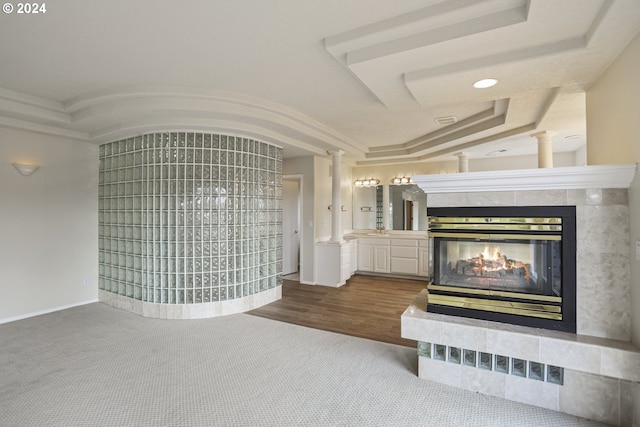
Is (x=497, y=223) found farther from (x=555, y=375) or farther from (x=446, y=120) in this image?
(x=446, y=120)

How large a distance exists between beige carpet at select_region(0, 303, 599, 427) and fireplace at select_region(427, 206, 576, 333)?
63 cm

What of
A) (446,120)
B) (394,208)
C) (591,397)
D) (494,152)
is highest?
(446,120)

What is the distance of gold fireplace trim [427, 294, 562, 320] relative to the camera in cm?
222

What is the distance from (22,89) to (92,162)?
158cm

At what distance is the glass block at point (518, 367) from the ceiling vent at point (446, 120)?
3.02 m

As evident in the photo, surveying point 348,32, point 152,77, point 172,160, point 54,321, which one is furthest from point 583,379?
point 54,321

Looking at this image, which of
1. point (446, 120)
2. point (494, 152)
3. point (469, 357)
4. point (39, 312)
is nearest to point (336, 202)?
point (446, 120)

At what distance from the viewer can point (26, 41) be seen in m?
2.29

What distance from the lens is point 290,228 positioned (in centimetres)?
678

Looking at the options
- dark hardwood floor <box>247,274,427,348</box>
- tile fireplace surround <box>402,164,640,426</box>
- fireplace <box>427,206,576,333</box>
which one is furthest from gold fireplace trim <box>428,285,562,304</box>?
dark hardwood floor <box>247,274,427,348</box>

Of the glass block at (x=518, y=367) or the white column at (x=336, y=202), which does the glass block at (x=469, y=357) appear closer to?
the glass block at (x=518, y=367)

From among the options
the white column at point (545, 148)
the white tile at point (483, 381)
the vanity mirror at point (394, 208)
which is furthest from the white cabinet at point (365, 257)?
the white tile at point (483, 381)

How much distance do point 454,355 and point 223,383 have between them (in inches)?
71.7

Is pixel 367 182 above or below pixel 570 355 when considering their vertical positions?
above
